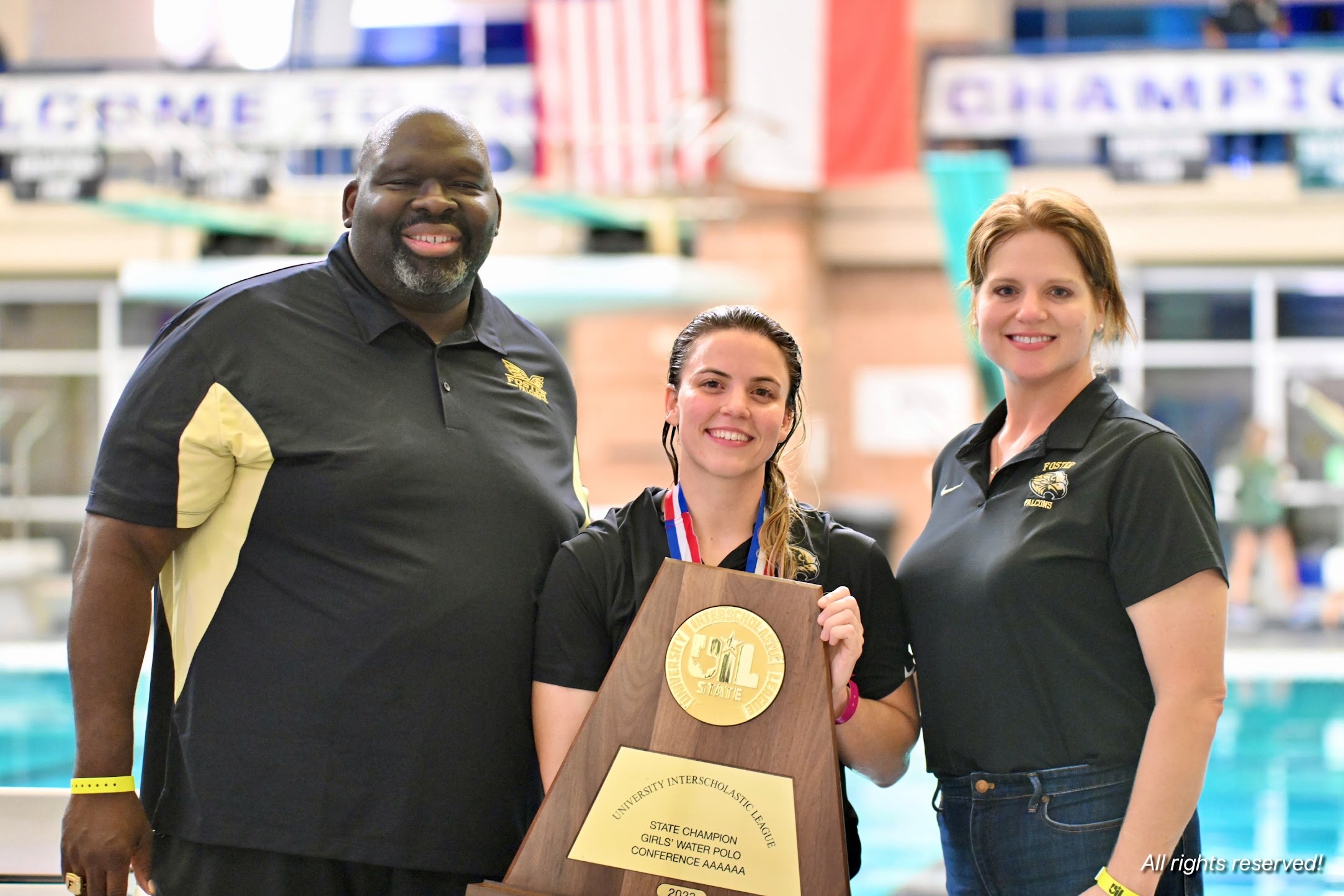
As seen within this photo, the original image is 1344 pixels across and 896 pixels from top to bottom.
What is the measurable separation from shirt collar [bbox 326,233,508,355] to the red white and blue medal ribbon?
53 cm

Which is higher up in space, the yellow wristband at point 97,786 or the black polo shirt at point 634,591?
the black polo shirt at point 634,591

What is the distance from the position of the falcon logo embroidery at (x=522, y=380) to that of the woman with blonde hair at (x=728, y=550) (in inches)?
15.3

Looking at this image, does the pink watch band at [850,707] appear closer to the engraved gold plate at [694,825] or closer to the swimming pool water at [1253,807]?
the engraved gold plate at [694,825]

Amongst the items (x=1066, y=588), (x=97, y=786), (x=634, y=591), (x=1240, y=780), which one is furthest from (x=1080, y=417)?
(x=1240, y=780)

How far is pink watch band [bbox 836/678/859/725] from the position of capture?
2.11m

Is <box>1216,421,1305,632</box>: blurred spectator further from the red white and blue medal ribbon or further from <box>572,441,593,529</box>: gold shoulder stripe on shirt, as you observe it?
the red white and blue medal ribbon

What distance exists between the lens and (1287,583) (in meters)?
12.5

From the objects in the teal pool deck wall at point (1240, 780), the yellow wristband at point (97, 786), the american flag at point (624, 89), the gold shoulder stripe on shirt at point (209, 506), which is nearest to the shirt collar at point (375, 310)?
the gold shoulder stripe on shirt at point (209, 506)

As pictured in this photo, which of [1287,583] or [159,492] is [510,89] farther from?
[159,492]

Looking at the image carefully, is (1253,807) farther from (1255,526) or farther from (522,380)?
(1255,526)

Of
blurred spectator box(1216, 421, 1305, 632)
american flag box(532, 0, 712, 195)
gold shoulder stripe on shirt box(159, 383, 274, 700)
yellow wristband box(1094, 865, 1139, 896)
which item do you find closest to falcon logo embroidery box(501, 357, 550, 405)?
gold shoulder stripe on shirt box(159, 383, 274, 700)

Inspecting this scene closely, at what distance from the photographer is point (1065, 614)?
2.12m

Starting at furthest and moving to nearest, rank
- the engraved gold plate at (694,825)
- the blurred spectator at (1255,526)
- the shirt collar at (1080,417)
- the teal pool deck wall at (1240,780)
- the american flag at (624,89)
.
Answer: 1. the blurred spectator at (1255,526)
2. the american flag at (624,89)
3. the teal pool deck wall at (1240,780)
4. the shirt collar at (1080,417)
5. the engraved gold plate at (694,825)

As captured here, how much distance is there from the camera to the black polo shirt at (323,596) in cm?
222
